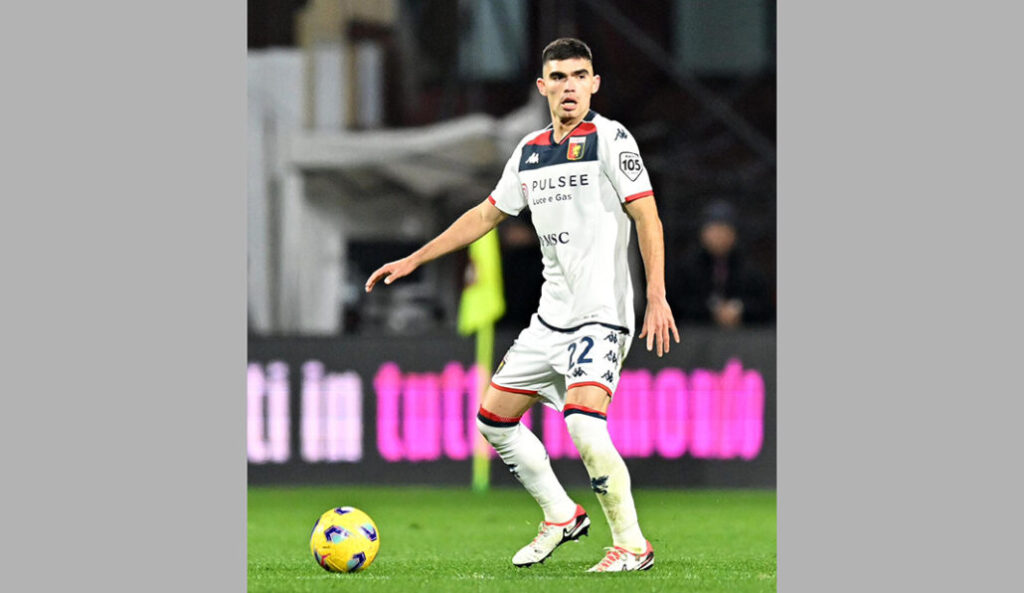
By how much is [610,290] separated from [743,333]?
22.1 ft

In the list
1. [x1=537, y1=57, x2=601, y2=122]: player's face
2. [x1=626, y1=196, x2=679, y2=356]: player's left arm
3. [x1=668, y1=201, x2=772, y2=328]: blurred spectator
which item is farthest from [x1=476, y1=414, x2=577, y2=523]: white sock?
[x1=668, y1=201, x2=772, y2=328]: blurred spectator

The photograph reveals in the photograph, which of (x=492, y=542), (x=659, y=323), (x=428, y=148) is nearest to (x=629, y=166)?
(x=659, y=323)

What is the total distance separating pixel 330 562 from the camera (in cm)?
869

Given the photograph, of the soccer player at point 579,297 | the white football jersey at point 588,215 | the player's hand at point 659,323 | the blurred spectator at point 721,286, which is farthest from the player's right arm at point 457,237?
the blurred spectator at point 721,286

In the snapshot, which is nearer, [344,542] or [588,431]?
[588,431]

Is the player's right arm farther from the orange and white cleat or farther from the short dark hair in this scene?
the orange and white cleat

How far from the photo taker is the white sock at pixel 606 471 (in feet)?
27.5

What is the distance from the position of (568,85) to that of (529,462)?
6.49 ft

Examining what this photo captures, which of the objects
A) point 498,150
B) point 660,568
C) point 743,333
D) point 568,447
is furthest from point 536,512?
point 498,150

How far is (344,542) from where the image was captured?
340 inches

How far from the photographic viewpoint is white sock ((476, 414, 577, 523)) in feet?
29.2

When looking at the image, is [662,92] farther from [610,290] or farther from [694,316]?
[610,290]

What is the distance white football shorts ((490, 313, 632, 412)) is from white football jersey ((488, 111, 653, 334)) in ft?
0.20

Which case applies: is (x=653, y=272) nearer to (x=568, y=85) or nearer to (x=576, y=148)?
(x=576, y=148)
